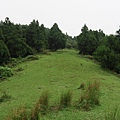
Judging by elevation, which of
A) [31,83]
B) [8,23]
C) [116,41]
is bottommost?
[31,83]

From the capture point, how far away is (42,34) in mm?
55312

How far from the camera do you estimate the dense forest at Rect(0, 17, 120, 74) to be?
3266cm

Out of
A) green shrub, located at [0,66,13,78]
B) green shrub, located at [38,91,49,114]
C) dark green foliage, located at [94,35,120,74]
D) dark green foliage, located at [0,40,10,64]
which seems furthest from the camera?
dark green foliage, located at [0,40,10,64]

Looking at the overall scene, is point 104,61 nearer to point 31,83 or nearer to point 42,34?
point 31,83

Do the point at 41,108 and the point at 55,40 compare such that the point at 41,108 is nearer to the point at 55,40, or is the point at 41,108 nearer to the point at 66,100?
the point at 66,100

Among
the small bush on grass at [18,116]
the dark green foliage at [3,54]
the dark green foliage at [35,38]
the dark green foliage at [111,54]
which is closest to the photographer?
the small bush on grass at [18,116]

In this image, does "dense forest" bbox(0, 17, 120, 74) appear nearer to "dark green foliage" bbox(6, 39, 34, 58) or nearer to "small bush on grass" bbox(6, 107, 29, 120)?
"dark green foliage" bbox(6, 39, 34, 58)

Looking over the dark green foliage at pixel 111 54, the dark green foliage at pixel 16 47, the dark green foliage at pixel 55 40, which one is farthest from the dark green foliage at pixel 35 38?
the dark green foliage at pixel 111 54

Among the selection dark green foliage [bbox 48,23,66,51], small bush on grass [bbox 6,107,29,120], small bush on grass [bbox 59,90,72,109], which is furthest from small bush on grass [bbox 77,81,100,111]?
dark green foliage [bbox 48,23,66,51]

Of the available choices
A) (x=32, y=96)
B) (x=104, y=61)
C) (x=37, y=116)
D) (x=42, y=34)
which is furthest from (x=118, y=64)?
(x=42, y=34)

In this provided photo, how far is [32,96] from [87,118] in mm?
5560

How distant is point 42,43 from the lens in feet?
173

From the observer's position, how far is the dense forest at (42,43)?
107 feet

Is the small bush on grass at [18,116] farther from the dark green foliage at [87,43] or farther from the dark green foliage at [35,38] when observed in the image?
the dark green foliage at [87,43]
